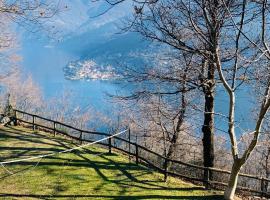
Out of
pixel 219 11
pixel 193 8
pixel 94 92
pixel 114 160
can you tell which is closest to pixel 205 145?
pixel 114 160

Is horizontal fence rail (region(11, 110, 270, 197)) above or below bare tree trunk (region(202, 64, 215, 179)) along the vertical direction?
below

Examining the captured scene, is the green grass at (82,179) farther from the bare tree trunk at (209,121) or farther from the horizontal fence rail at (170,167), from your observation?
the bare tree trunk at (209,121)

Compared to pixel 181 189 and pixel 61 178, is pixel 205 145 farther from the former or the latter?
pixel 61 178

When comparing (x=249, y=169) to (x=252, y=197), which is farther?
(x=249, y=169)

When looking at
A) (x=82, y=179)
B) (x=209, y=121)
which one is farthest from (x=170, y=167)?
(x=82, y=179)

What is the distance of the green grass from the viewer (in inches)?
595

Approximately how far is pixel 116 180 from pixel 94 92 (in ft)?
518

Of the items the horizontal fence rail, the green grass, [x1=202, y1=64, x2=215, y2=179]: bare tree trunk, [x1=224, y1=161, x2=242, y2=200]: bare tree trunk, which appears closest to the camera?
[x1=224, y1=161, x2=242, y2=200]: bare tree trunk

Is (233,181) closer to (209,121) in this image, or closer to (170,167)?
(209,121)

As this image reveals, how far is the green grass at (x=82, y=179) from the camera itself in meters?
15.1

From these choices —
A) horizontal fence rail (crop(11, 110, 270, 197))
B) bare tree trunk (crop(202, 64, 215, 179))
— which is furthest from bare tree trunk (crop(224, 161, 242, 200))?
bare tree trunk (crop(202, 64, 215, 179))

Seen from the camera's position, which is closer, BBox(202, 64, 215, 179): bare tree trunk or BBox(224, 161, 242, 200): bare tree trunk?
BBox(224, 161, 242, 200): bare tree trunk

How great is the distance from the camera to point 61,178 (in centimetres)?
1662

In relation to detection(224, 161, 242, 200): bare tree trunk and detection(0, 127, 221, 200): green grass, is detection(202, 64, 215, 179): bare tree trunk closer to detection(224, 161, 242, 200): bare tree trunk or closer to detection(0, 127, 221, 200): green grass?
detection(0, 127, 221, 200): green grass
